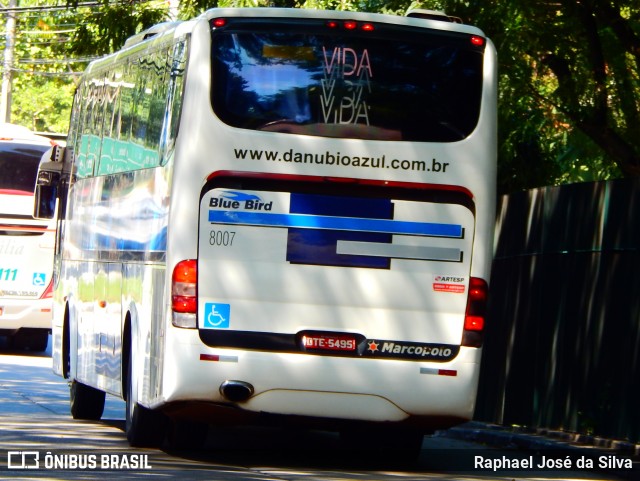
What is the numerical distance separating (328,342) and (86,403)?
5.17 meters

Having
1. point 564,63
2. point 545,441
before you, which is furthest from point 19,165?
point 545,441

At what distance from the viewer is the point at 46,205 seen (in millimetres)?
18094

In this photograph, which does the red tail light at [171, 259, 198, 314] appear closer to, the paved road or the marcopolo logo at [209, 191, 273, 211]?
the marcopolo logo at [209, 191, 273, 211]

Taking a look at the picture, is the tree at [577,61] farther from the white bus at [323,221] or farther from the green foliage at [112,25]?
the green foliage at [112,25]

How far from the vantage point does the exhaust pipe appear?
11334 mm

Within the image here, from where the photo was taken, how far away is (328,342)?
11516 mm

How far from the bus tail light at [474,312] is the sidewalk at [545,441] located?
1.69 meters

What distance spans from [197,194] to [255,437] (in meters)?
3.86

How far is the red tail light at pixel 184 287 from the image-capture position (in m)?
11.4

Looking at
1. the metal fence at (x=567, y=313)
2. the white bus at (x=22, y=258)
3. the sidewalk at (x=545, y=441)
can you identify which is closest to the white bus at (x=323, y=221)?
the sidewalk at (x=545, y=441)

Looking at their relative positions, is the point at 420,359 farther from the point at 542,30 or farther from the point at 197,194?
the point at 542,30

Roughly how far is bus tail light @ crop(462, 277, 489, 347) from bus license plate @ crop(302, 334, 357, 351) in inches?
34.1

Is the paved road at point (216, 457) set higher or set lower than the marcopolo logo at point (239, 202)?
lower

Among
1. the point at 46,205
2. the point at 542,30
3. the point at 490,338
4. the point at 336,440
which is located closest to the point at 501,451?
the point at 336,440
